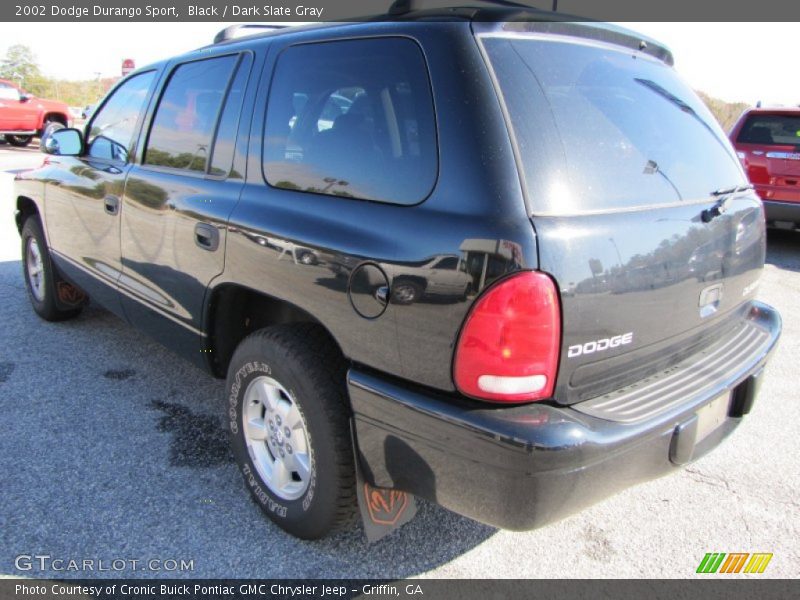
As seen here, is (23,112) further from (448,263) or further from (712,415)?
(712,415)

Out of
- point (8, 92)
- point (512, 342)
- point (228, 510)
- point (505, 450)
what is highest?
point (8, 92)

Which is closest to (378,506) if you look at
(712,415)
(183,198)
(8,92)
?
(712,415)

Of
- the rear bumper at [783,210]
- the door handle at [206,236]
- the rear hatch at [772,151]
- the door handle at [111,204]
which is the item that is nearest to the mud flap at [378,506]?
the door handle at [206,236]

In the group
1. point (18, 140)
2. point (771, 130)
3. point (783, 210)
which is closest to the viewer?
point (783, 210)

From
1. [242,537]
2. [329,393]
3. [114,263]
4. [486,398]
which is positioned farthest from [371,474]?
[114,263]

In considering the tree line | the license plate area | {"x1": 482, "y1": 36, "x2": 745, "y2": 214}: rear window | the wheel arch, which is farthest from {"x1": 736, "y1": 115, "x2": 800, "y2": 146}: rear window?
the tree line

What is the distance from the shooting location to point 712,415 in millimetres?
2162

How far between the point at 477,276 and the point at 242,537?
1441mm

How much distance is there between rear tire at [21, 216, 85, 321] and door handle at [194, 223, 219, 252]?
2.22 meters

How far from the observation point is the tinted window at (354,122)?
6.11 feet

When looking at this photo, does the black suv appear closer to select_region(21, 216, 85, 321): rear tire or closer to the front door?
the front door

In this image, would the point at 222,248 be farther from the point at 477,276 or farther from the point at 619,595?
the point at 619,595

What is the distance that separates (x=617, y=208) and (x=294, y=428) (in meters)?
1.33

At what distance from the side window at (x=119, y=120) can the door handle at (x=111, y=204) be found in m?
0.22
